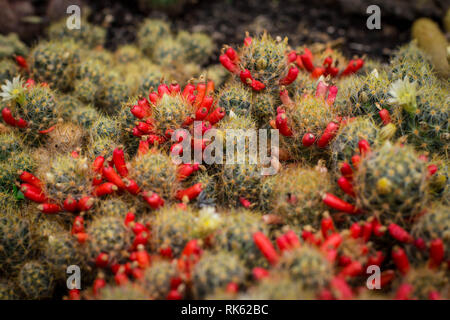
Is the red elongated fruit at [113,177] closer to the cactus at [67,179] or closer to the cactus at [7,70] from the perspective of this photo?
the cactus at [67,179]

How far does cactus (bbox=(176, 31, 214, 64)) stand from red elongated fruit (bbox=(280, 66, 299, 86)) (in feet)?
6.48

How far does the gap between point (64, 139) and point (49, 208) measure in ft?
2.86

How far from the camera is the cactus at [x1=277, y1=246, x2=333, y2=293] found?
2.29 metres

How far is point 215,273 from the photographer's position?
236 centimetres

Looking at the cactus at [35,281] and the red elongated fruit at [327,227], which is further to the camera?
the cactus at [35,281]

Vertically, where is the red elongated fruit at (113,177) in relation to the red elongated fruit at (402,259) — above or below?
above

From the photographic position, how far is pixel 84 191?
3.06 meters

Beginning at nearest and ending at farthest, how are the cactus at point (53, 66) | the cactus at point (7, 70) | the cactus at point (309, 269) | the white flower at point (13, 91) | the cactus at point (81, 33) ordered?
the cactus at point (309, 269) → the white flower at point (13, 91) → the cactus at point (53, 66) → the cactus at point (7, 70) → the cactus at point (81, 33)

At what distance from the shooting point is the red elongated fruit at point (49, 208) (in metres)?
2.97

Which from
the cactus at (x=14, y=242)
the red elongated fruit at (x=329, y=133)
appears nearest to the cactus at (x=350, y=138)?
the red elongated fruit at (x=329, y=133)

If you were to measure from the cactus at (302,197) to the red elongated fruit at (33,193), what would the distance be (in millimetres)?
1893

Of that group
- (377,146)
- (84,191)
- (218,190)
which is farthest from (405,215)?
(84,191)

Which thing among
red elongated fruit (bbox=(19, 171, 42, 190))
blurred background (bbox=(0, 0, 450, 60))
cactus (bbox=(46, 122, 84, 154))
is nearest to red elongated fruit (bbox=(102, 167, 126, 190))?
red elongated fruit (bbox=(19, 171, 42, 190))

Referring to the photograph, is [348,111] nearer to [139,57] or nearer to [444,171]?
[444,171]
